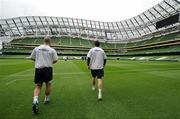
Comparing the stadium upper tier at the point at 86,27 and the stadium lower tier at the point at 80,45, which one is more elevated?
the stadium upper tier at the point at 86,27

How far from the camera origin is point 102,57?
25.0ft

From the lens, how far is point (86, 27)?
4045 inches

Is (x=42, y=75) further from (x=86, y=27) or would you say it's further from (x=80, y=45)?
(x=80, y=45)

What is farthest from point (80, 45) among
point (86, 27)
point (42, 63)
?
point (42, 63)

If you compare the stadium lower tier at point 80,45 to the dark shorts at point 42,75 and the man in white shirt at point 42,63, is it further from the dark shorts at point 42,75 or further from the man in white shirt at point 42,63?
the dark shorts at point 42,75

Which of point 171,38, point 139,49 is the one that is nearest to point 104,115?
point 171,38

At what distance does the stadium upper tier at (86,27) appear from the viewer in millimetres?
87550

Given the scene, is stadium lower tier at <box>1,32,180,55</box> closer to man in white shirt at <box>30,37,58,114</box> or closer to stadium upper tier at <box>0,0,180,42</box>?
stadium upper tier at <box>0,0,180,42</box>

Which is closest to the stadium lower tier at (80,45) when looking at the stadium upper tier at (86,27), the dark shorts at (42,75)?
the stadium upper tier at (86,27)

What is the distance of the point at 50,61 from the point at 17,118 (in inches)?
79.8

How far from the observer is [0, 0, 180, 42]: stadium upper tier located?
87550mm

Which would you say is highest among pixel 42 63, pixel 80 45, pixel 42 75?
pixel 80 45

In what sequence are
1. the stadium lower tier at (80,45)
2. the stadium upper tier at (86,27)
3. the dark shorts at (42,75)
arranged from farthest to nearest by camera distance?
the stadium upper tier at (86,27) → the stadium lower tier at (80,45) → the dark shorts at (42,75)

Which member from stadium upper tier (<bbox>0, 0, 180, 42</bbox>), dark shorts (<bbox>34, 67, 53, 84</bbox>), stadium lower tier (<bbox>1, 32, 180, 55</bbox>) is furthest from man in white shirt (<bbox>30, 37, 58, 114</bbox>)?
stadium upper tier (<bbox>0, 0, 180, 42</bbox>)
